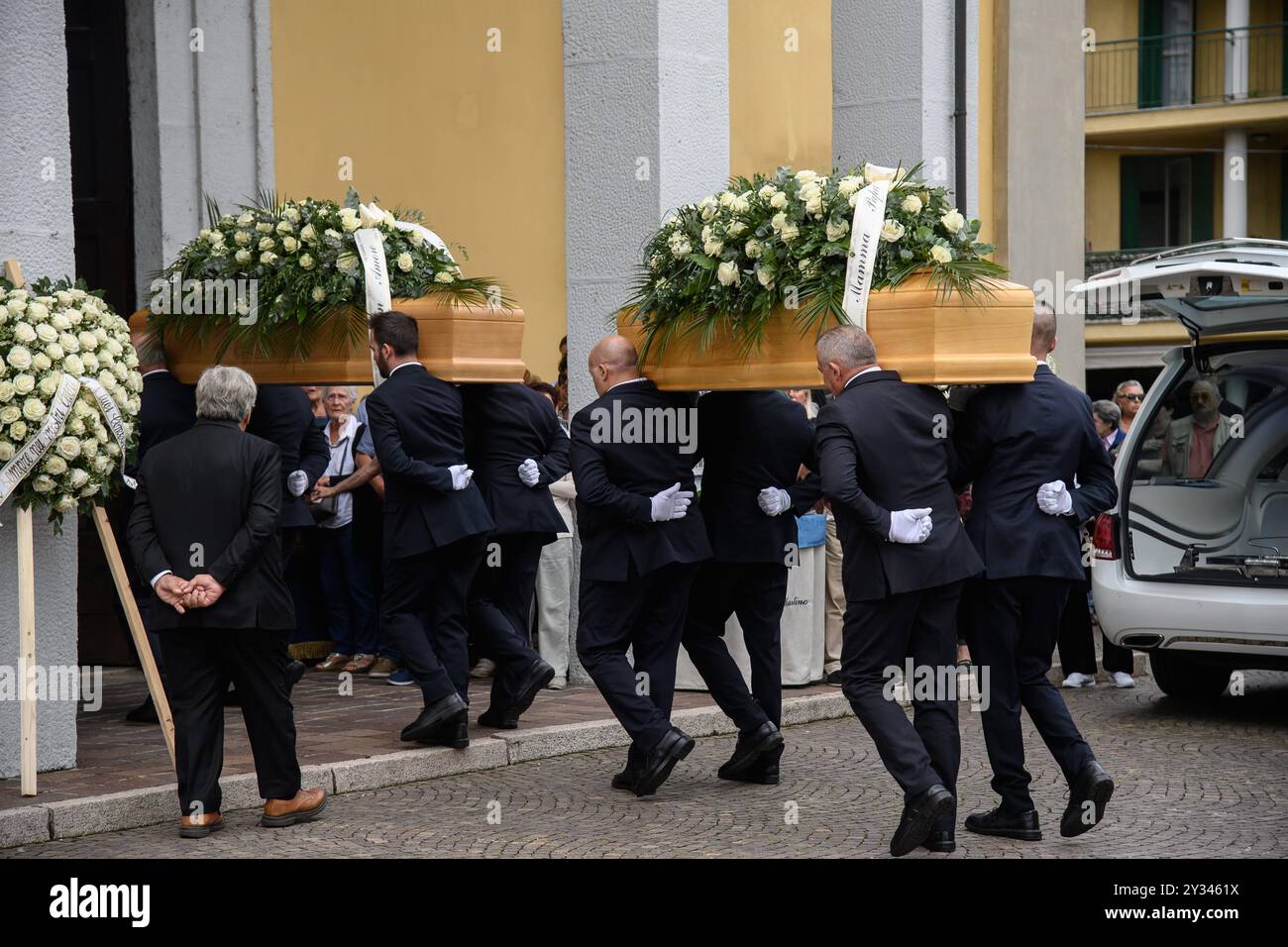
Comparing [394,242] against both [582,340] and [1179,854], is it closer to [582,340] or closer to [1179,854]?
[582,340]

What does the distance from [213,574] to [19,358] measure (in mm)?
1326

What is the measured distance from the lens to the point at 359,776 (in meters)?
7.86

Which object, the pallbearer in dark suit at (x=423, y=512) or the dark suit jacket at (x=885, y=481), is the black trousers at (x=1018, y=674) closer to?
the dark suit jacket at (x=885, y=481)

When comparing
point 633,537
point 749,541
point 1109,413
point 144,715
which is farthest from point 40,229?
point 1109,413

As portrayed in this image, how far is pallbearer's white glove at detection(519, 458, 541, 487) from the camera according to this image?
883 centimetres

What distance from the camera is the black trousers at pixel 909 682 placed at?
6.51 meters

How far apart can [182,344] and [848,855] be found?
437 cm

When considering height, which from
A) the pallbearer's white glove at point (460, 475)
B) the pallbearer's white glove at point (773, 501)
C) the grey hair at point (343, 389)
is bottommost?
the pallbearer's white glove at point (773, 501)

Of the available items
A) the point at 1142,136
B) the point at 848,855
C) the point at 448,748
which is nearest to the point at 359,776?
the point at 448,748

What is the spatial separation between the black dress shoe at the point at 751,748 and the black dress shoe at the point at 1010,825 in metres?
1.22

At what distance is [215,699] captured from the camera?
697 cm

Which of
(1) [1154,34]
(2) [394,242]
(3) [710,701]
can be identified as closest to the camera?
(2) [394,242]

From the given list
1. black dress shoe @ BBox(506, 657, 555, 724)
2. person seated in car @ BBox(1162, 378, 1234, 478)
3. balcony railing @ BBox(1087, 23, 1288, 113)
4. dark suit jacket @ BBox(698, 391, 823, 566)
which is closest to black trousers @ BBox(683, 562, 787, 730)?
dark suit jacket @ BBox(698, 391, 823, 566)

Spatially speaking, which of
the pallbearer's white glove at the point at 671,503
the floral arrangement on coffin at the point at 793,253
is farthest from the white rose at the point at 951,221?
the pallbearer's white glove at the point at 671,503
